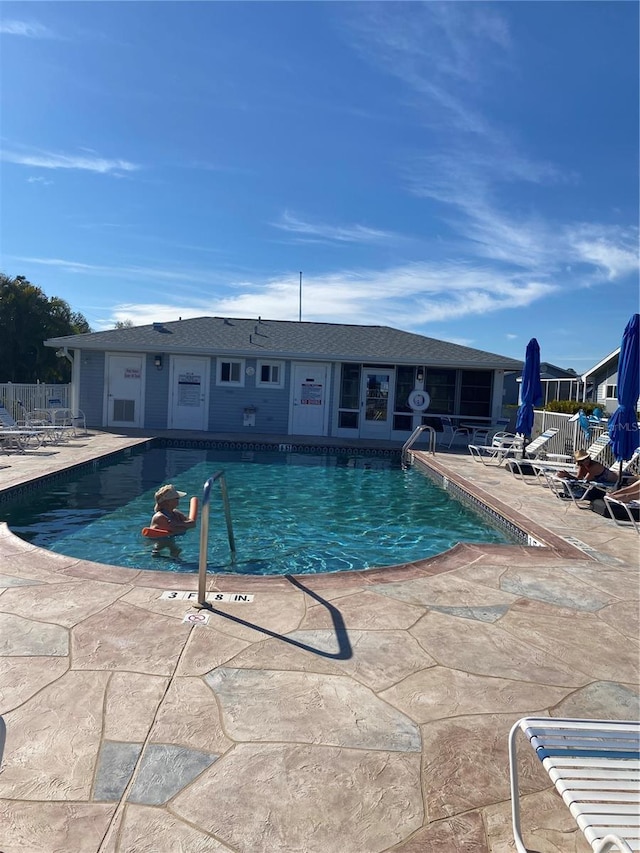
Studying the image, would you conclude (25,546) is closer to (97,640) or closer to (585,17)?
(97,640)

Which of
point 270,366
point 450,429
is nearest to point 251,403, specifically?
point 270,366

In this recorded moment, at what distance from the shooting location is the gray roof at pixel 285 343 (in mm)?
15734

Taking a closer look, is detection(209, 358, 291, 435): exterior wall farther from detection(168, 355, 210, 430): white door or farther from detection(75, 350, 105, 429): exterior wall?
detection(75, 350, 105, 429): exterior wall

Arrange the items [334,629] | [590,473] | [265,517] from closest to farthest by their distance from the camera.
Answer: [334,629] → [265,517] → [590,473]

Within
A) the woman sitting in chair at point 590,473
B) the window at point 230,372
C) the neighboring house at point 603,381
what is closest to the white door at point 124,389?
the window at point 230,372

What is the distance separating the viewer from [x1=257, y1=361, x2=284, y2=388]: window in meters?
16.5

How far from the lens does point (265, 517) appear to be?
7867 mm

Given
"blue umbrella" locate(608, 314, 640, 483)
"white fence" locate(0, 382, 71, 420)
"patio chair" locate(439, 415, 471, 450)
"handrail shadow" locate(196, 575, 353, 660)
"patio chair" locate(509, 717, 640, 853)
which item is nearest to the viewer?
"patio chair" locate(509, 717, 640, 853)

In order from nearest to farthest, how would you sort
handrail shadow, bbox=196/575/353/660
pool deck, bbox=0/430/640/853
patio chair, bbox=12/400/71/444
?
pool deck, bbox=0/430/640/853, handrail shadow, bbox=196/575/353/660, patio chair, bbox=12/400/71/444

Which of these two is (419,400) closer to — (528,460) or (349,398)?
(349,398)

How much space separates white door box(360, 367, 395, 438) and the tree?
1922cm

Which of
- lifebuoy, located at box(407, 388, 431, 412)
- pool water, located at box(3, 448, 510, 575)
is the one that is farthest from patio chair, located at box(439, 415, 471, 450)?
pool water, located at box(3, 448, 510, 575)

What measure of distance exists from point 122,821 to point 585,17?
388 inches

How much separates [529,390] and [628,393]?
3.99m
